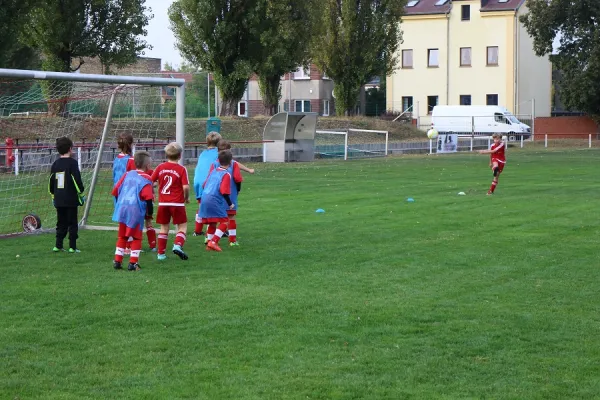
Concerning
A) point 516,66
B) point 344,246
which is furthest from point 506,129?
point 344,246

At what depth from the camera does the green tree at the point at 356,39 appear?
5266 cm

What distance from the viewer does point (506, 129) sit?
59.0 metres

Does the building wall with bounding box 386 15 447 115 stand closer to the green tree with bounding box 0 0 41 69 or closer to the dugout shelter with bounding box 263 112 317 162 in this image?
the dugout shelter with bounding box 263 112 317 162

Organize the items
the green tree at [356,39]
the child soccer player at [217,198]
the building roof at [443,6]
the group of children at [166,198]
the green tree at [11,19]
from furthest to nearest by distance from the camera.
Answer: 1. the building roof at [443,6]
2. the green tree at [356,39]
3. the green tree at [11,19]
4. the child soccer player at [217,198]
5. the group of children at [166,198]

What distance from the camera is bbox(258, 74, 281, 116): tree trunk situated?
48.4 metres

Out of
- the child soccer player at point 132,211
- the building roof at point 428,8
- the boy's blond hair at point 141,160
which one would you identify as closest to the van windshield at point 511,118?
the building roof at point 428,8

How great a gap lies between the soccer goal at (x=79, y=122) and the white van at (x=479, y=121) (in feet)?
122

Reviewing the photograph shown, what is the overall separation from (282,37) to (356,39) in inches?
322

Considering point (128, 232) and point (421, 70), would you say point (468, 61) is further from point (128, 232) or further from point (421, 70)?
point (128, 232)

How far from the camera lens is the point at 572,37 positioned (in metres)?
58.0

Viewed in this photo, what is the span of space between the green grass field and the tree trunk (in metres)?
33.1

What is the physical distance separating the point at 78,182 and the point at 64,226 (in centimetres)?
62

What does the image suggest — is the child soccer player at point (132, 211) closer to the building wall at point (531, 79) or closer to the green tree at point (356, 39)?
the green tree at point (356, 39)

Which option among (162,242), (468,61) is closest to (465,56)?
(468,61)
